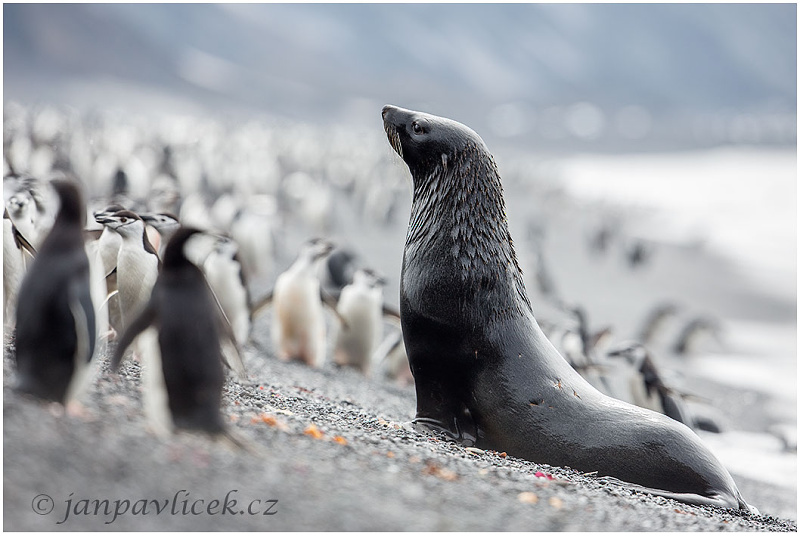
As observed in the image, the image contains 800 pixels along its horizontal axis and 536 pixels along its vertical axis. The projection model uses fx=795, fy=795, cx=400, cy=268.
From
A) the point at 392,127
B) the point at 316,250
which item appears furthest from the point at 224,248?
the point at 392,127

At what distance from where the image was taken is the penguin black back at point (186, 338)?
2648 millimetres

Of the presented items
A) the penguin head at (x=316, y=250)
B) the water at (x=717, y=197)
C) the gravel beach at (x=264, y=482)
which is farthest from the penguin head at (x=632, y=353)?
the water at (x=717, y=197)

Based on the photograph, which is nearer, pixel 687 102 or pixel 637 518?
pixel 637 518

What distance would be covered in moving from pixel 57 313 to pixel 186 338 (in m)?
0.44

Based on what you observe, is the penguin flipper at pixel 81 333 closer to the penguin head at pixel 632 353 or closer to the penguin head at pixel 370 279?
the penguin head at pixel 370 279

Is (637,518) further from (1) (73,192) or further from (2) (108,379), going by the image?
(1) (73,192)

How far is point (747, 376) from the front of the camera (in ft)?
39.8

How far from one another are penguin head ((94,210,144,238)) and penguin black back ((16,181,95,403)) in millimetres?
1675

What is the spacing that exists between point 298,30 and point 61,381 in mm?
108005

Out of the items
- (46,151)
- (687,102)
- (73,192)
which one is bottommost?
(46,151)

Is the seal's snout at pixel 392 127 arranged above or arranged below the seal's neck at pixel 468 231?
above

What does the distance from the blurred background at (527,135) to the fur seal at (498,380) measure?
76 cm

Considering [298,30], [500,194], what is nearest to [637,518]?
[500,194]

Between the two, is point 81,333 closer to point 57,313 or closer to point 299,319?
point 57,313
